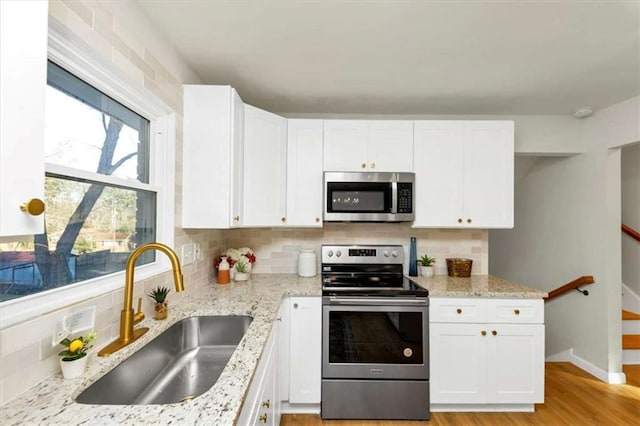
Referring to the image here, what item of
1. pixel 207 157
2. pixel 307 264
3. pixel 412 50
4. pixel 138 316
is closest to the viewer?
pixel 138 316

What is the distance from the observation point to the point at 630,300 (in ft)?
10.4

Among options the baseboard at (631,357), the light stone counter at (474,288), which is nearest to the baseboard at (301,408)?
the light stone counter at (474,288)

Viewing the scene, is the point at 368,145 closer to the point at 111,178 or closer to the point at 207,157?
the point at 207,157

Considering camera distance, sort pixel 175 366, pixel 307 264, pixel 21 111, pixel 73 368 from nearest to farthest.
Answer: pixel 21 111 < pixel 73 368 < pixel 175 366 < pixel 307 264

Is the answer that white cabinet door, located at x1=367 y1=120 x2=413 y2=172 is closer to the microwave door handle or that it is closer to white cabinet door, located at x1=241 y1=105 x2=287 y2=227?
the microwave door handle

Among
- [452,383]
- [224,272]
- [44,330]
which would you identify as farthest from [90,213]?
[452,383]

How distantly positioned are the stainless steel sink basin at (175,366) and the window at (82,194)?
0.39m

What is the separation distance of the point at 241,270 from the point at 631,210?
4290mm

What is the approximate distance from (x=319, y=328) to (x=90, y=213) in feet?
4.92

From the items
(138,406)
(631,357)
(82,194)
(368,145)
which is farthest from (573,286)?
(82,194)

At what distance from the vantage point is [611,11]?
4.50 ft

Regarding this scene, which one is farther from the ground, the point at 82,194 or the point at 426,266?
the point at 82,194

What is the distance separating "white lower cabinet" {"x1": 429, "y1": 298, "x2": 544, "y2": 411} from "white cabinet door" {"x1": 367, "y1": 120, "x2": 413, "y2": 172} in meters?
1.09

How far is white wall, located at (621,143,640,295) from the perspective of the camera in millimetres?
3197
